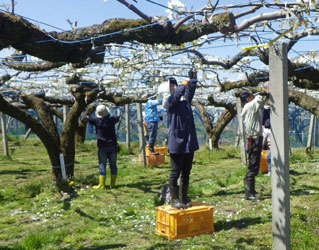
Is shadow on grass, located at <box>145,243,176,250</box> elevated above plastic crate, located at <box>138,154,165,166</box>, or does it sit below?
below

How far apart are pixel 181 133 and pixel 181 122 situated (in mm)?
148

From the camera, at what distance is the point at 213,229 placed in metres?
5.41

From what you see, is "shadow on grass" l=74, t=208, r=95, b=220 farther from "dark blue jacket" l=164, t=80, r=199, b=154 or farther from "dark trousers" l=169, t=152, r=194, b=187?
"dark blue jacket" l=164, t=80, r=199, b=154

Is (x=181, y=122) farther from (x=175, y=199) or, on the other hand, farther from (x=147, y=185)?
(x=147, y=185)

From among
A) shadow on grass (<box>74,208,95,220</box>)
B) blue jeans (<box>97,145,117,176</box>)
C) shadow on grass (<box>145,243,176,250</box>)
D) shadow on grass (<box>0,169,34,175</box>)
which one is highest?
blue jeans (<box>97,145,117,176</box>)

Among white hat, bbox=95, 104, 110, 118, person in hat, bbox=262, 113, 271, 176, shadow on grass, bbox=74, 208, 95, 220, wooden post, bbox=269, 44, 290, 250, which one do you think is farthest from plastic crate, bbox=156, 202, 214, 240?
person in hat, bbox=262, 113, 271, 176

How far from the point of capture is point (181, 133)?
17.1 feet

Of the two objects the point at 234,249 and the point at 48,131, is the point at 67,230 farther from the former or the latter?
the point at 48,131

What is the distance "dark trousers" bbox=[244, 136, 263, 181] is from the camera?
6.82 m

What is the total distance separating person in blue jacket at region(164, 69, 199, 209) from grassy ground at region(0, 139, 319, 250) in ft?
2.25

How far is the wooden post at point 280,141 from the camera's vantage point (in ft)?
13.5

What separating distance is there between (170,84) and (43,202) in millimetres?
3929

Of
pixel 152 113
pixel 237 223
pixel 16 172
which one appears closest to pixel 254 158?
pixel 237 223

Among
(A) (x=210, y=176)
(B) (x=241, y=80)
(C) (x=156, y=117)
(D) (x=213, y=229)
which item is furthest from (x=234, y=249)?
(C) (x=156, y=117)
